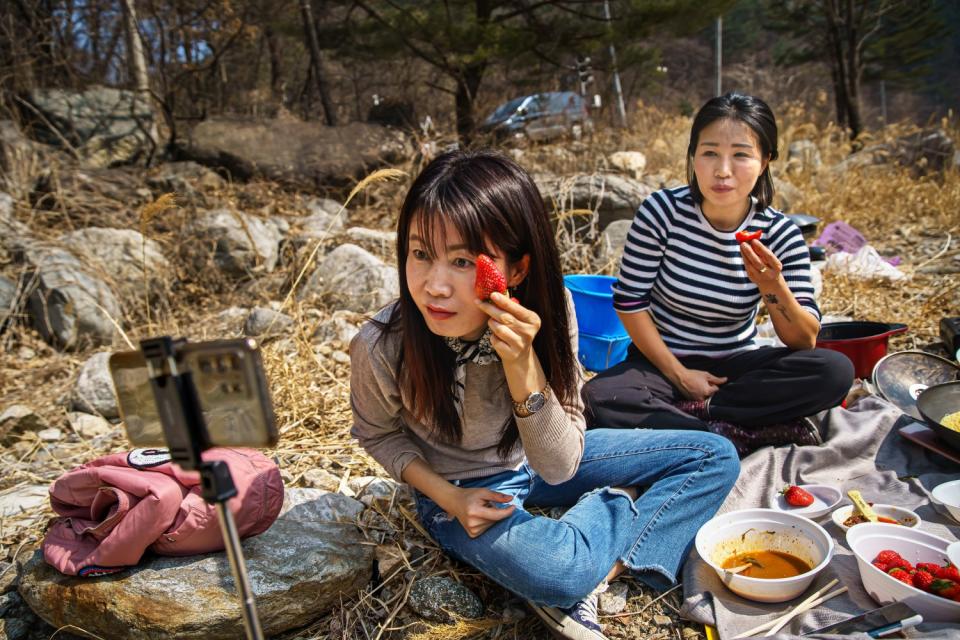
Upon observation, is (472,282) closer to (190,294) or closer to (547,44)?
(190,294)

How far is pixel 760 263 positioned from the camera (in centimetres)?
243

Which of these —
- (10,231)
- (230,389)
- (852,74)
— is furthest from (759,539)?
(852,74)

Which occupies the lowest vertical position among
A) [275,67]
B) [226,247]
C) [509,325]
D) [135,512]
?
[135,512]

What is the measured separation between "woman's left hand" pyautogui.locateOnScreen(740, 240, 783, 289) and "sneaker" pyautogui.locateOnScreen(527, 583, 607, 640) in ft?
4.45

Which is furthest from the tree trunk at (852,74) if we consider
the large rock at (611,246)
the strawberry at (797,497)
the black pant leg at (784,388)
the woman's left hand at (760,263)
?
the strawberry at (797,497)

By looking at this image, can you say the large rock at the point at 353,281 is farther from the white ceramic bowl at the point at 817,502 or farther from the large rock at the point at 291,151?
the white ceramic bowl at the point at 817,502

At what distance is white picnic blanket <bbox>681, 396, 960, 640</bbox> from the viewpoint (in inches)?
72.3

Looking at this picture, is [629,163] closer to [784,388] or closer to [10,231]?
[784,388]

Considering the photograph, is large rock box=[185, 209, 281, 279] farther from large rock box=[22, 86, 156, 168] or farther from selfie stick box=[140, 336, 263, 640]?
selfie stick box=[140, 336, 263, 640]

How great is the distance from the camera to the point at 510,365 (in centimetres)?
167

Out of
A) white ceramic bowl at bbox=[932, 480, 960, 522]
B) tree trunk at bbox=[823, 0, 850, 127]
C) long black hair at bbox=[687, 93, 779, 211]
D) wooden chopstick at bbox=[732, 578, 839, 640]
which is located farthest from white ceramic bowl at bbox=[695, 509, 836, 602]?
tree trunk at bbox=[823, 0, 850, 127]

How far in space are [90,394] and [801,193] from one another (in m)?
6.28

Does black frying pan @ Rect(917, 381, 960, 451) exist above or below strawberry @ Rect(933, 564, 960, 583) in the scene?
above

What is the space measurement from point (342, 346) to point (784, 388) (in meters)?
2.36
